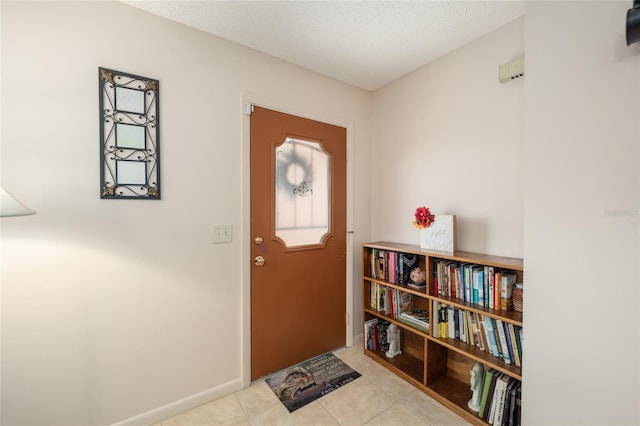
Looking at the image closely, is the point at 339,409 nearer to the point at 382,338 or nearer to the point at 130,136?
the point at 382,338

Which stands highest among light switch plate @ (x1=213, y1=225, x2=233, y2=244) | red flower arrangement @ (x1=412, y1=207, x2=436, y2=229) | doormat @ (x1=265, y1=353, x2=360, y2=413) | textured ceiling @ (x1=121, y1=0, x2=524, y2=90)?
textured ceiling @ (x1=121, y1=0, x2=524, y2=90)

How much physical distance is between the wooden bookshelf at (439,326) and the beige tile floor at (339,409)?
0.14 metres

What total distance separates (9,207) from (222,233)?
3.20 feet

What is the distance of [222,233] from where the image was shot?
5.96ft

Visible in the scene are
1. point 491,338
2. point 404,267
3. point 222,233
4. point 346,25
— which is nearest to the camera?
point 491,338

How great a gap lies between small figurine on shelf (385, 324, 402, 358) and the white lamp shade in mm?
2316

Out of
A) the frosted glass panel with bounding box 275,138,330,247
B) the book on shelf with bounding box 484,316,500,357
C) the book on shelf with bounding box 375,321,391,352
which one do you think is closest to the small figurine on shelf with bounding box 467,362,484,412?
the book on shelf with bounding box 484,316,500,357

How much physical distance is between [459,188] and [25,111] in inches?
101

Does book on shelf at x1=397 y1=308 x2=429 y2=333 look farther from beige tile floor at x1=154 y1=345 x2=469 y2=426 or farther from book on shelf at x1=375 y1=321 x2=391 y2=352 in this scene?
beige tile floor at x1=154 y1=345 x2=469 y2=426

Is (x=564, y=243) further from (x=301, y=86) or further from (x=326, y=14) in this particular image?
(x=301, y=86)

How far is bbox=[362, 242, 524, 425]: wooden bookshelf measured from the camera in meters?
1.54

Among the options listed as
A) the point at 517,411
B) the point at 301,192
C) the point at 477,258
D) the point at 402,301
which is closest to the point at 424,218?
the point at 477,258

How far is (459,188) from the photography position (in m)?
1.96

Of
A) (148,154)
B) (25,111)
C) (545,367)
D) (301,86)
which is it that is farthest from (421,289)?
(25,111)
